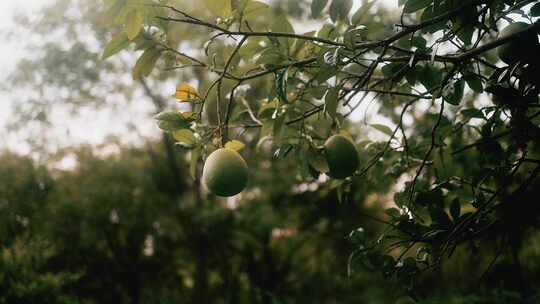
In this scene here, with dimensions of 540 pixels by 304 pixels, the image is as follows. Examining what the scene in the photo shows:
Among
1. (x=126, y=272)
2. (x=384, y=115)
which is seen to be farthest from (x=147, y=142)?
(x=384, y=115)

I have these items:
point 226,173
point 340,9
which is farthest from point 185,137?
point 340,9

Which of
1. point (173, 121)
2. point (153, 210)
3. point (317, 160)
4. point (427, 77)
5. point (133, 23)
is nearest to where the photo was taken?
point (133, 23)

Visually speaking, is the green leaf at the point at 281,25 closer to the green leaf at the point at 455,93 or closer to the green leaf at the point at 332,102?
the green leaf at the point at 332,102

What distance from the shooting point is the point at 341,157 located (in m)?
1.25

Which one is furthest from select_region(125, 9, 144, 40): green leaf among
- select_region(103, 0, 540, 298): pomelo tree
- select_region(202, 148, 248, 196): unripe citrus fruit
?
select_region(202, 148, 248, 196): unripe citrus fruit

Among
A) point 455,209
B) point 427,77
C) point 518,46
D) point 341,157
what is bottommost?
point 455,209

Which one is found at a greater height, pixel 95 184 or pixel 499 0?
pixel 95 184

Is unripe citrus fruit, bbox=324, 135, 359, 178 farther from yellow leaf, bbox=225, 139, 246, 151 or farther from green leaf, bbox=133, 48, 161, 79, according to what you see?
green leaf, bbox=133, 48, 161, 79

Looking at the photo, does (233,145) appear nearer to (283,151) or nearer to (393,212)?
(283,151)

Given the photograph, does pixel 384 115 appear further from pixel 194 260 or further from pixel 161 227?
pixel 194 260

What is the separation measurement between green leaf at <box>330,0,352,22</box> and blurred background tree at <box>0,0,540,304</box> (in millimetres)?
4135

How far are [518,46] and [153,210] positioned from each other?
289 inches

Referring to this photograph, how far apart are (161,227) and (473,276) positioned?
18.1 feet

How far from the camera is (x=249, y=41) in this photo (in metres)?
1.34
